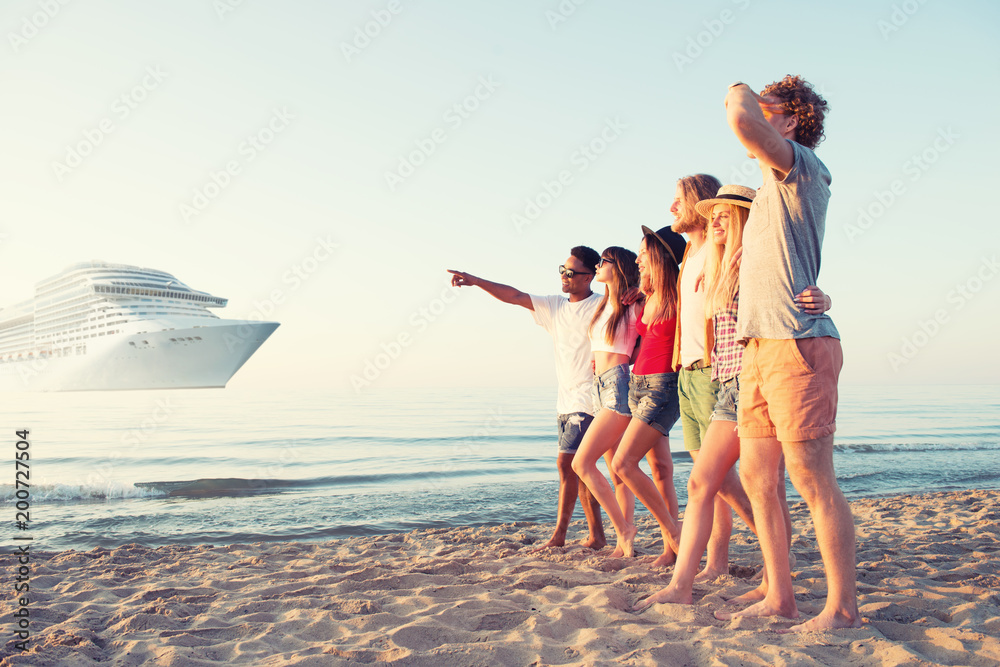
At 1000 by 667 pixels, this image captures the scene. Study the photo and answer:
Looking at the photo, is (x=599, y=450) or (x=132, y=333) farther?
(x=132, y=333)

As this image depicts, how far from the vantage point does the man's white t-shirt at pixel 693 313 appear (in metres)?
3.12

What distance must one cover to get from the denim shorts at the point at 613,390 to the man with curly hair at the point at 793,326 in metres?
1.29

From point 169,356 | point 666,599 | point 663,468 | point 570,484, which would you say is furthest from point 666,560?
point 169,356

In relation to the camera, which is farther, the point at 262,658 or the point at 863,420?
the point at 863,420

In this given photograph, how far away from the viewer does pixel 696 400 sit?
312cm

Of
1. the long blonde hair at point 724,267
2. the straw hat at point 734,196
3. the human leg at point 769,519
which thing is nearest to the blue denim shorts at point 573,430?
the long blonde hair at point 724,267

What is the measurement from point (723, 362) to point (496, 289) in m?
1.78

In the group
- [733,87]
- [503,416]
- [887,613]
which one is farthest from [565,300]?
[503,416]

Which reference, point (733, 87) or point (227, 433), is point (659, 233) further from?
point (227, 433)

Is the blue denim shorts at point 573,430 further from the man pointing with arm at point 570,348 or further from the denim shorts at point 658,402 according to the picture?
the denim shorts at point 658,402

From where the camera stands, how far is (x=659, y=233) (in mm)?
3660

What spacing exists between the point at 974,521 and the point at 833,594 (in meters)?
4.22

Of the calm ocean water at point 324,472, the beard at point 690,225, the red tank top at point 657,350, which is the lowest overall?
the calm ocean water at point 324,472

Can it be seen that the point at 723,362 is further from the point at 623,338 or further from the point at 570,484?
the point at 570,484
